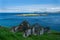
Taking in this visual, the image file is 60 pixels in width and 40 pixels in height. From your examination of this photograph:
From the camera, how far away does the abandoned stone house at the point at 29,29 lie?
2.24 meters

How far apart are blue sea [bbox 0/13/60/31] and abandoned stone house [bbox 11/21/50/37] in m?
0.04

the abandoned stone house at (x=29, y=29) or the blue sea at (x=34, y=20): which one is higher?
the blue sea at (x=34, y=20)

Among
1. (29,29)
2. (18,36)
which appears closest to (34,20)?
(29,29)

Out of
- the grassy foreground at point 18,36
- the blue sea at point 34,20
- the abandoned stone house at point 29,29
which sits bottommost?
the grassy foreground at point 18,36

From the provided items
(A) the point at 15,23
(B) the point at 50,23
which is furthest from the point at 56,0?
(A) the point at 15,23

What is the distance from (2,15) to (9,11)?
10cm

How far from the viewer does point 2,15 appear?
87.6 inches

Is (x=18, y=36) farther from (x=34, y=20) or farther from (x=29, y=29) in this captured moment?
(x=34, y=20)

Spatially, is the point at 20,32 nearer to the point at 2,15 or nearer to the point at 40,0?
the point at 2,15

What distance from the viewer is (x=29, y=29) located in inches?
89.0

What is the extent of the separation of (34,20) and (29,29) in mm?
137

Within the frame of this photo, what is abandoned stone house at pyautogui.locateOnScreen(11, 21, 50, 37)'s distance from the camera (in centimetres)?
224

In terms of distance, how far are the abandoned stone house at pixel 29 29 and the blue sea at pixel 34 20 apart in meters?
0.04

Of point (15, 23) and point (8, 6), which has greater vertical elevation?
point (8, 6)
